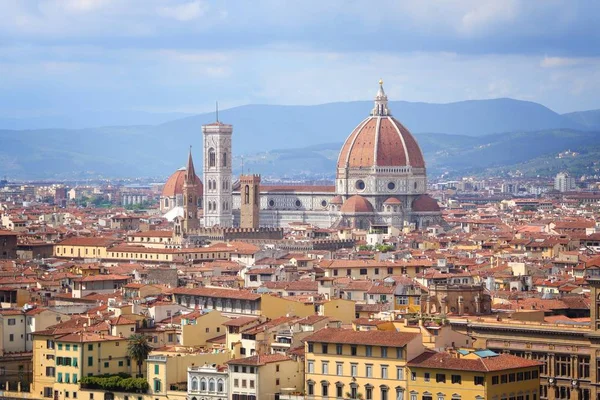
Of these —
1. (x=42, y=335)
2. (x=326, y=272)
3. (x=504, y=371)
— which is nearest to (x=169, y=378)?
(x=42, y=335)

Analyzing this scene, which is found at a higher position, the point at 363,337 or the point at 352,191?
the point at 352,191

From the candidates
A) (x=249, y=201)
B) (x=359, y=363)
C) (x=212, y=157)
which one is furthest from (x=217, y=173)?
(x=359, y=363)

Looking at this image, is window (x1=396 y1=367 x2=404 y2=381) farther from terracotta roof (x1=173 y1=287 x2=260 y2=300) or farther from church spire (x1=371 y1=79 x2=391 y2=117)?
church spire (x1=371 y1=79 x2=391 y2=117)

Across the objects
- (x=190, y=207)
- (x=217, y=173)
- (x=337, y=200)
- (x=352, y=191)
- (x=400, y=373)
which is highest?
(x=217, y=173)

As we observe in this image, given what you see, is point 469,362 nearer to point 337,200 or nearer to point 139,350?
point 139,350

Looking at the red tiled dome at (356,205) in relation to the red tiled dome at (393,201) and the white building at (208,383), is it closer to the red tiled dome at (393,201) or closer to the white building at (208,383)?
the red tiled dome at (393,201)

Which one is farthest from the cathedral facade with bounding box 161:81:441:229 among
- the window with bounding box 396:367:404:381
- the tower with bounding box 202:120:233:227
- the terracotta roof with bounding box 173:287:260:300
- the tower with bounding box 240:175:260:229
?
the window with bounding box 396:367:404:381
